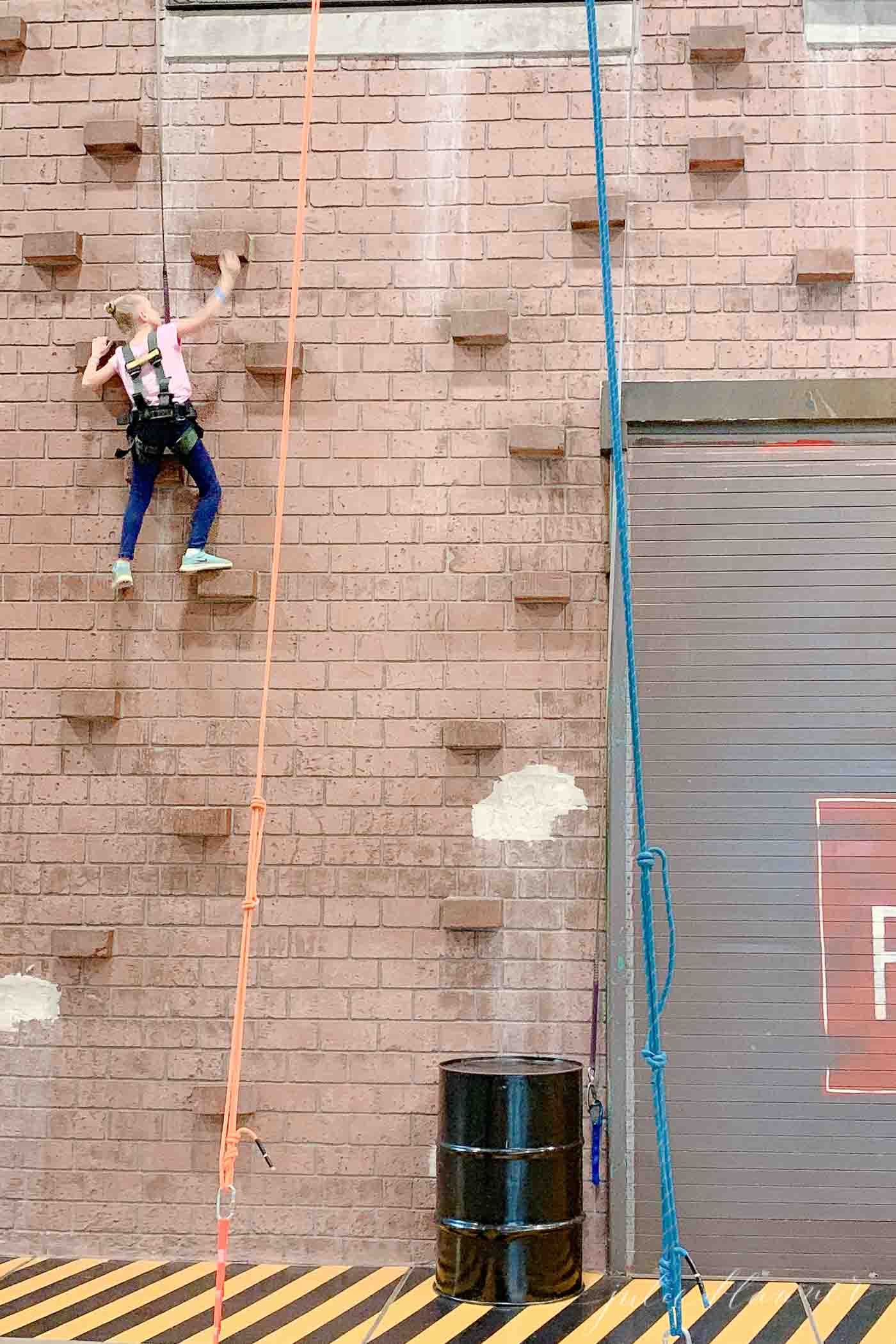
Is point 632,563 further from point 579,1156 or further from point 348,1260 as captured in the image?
point 348,1260

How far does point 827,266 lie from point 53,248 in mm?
3081

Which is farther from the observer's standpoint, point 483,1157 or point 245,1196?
point 245,1196

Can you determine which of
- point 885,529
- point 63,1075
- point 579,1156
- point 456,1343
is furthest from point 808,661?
point 63,1075

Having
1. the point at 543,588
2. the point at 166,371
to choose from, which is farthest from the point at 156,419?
the point at 543,588

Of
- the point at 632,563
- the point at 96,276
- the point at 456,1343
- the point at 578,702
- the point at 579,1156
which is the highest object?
the point at 96,276

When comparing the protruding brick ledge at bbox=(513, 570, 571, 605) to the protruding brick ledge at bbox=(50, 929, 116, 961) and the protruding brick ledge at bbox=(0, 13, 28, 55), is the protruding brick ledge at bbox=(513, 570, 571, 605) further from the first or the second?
the protruding brick ledge at bbox=(0, 13, 28, 55)

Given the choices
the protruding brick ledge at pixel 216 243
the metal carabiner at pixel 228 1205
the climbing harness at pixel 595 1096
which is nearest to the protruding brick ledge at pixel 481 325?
the protruding brick ledge at pixel 216 243

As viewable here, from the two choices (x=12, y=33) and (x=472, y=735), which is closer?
(x=472, y=735)

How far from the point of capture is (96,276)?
18.1 feet

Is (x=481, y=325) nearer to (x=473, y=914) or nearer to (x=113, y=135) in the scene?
(x=113, y=135)

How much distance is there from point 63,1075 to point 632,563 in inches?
115

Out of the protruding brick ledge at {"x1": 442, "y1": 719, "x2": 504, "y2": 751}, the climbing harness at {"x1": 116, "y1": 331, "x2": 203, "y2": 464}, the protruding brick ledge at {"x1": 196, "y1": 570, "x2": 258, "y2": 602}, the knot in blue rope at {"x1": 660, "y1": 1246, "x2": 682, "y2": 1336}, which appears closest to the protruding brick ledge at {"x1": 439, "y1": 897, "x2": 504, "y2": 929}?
the protruding brick ledge at {"x1": 442, "y1": 719, "x2": 504, "y2": 751}

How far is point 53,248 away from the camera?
5.46 metres

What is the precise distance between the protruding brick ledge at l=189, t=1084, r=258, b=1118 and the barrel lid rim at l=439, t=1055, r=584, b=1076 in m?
0.73
